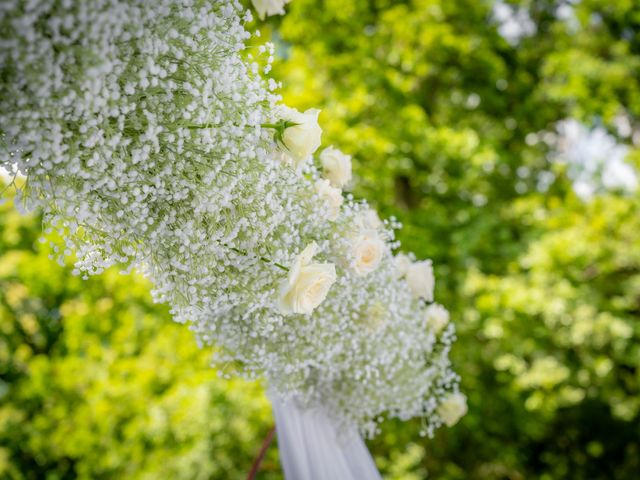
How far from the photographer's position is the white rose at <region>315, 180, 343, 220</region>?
1.57m

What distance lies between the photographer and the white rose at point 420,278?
2135 mm

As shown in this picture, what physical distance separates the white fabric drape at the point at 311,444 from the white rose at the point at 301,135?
1.06m

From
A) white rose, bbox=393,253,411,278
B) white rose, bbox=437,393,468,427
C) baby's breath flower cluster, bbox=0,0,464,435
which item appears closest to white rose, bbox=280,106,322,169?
baby's breath flower cluster, bbox=0,0,464,435

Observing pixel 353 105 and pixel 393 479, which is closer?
pixel 353 105

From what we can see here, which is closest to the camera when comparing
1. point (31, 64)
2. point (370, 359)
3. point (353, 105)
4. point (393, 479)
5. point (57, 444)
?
point (31, 64)

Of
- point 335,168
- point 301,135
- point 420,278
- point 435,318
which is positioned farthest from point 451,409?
point 301,135

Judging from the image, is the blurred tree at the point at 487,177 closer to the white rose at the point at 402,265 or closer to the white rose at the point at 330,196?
the white rose at the point at 402,265

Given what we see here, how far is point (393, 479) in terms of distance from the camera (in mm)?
5117

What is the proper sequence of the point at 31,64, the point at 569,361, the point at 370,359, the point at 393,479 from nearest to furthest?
the point at 31,64, the point at 370,359, the point at 393,479, the point at 569,361

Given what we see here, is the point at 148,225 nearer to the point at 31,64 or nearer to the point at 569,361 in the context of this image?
the point at 31,64

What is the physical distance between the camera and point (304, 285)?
1350 mm

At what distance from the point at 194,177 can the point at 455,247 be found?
3653mm

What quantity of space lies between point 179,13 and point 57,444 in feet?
23.5

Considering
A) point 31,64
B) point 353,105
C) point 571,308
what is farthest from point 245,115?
point 571,308
